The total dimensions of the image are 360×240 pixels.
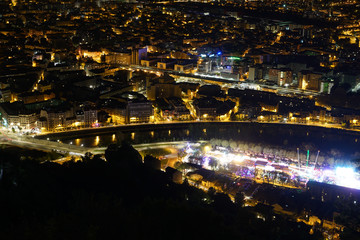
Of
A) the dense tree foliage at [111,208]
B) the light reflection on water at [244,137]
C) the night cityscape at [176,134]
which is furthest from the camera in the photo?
the light reflection on water at [244,137]

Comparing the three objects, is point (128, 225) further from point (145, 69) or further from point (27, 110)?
point (145, 69)

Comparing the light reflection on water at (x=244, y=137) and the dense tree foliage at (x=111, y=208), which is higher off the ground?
the dense tree foliage at (x=111, y=208)

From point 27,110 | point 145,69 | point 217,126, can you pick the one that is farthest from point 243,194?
point 145,69

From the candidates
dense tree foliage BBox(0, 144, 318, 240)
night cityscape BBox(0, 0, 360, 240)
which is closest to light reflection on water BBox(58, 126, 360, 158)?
night cityscape BBox(0, 0, 360, 240)

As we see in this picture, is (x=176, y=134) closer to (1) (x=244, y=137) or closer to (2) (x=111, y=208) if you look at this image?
(1) (x=244, y=137)

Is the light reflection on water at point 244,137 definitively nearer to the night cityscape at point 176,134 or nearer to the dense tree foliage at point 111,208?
the night cityscape at point 176,134

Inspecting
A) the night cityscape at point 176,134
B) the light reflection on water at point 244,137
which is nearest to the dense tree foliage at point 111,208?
the night cityscape at point 176,134

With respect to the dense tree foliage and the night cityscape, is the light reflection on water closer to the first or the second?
the night cityscape

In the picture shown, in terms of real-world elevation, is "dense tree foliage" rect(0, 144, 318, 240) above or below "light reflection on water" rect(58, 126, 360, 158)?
above
